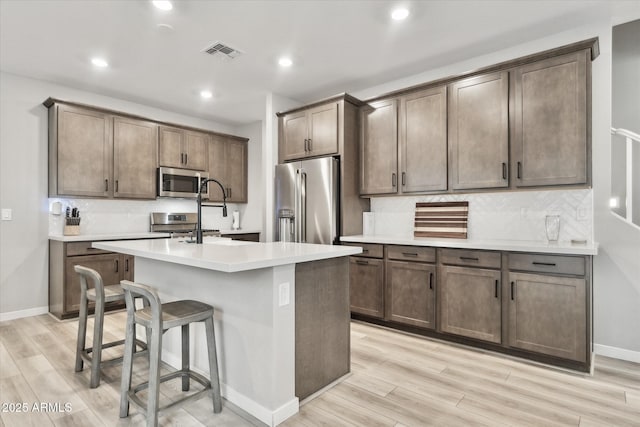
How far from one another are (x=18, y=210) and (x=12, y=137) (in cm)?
81

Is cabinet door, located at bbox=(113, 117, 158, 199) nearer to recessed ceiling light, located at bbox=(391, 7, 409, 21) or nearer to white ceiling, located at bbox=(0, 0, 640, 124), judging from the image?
white ceiling, located at bbox=(0, 0, 640, 124)

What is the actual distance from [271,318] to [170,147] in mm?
3963

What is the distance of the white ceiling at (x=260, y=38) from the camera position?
8.91ft

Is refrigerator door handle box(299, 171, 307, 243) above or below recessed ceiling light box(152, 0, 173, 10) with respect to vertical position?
below

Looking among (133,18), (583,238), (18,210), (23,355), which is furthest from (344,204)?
(18,210)

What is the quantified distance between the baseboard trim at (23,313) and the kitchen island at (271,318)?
7.97 feet

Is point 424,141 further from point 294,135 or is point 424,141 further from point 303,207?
point 294,135

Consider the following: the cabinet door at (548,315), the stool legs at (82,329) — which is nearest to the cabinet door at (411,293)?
the cabinet door at (548,315)

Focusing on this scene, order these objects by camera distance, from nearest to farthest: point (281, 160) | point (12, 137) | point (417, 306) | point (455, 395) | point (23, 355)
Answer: point (455, 395) → point (23, 355) → point (417, 306) → point (12, 137) → point (281, 160)

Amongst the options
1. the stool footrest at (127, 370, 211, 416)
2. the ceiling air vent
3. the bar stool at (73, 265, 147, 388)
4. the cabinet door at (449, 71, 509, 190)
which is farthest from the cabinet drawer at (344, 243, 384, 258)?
the ceiling air vent

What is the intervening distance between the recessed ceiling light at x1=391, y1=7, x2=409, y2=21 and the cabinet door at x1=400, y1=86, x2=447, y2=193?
92 centimetres

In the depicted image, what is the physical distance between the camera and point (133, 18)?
9.32 ft

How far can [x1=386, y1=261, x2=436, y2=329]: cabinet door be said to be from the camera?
10.5 ft

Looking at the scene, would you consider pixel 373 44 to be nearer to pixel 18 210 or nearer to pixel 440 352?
pixel 440 352
